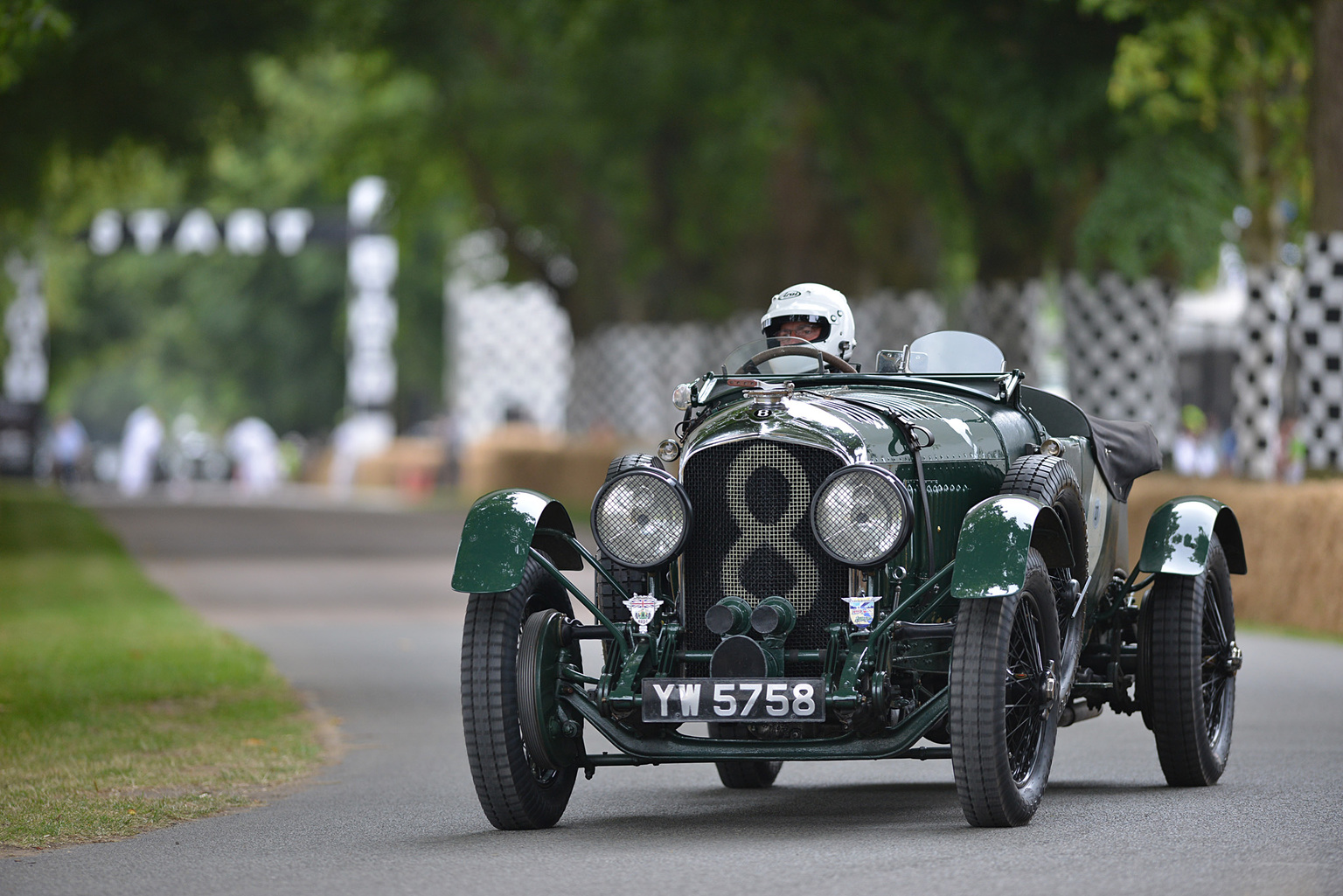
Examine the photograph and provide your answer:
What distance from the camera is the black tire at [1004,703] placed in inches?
285

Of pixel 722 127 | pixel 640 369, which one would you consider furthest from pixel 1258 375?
pixel 640 369

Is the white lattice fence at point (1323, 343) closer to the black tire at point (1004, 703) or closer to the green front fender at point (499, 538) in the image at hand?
the black tire at point (1004, 703)

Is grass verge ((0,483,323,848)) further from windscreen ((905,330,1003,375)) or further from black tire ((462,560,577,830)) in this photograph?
windscreen ((905,330,1003,375))

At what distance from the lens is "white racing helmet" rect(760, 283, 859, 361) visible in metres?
9.17

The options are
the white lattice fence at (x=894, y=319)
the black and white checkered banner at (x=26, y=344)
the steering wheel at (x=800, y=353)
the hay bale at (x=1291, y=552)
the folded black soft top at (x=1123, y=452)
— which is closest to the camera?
the steering wheel at (x=800, y=353)

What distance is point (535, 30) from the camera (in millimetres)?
30797

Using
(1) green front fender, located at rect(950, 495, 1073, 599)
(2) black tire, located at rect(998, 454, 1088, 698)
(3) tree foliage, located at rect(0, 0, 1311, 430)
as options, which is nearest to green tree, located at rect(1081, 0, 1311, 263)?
(3) tree foliage, located at rect(0, 0, 1311, 430)

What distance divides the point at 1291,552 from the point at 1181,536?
295 inches

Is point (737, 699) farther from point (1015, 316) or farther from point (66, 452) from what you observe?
point (66, 452)

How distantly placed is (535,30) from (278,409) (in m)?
36.7

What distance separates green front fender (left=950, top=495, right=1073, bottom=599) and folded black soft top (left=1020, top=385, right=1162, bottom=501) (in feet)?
4.80

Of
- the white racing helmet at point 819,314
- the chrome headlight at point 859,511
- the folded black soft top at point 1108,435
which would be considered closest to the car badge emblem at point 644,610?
the chrome headlight at point 859,511

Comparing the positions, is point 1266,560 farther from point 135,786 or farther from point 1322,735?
point 135,786

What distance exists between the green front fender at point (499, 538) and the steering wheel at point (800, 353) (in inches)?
39.7
